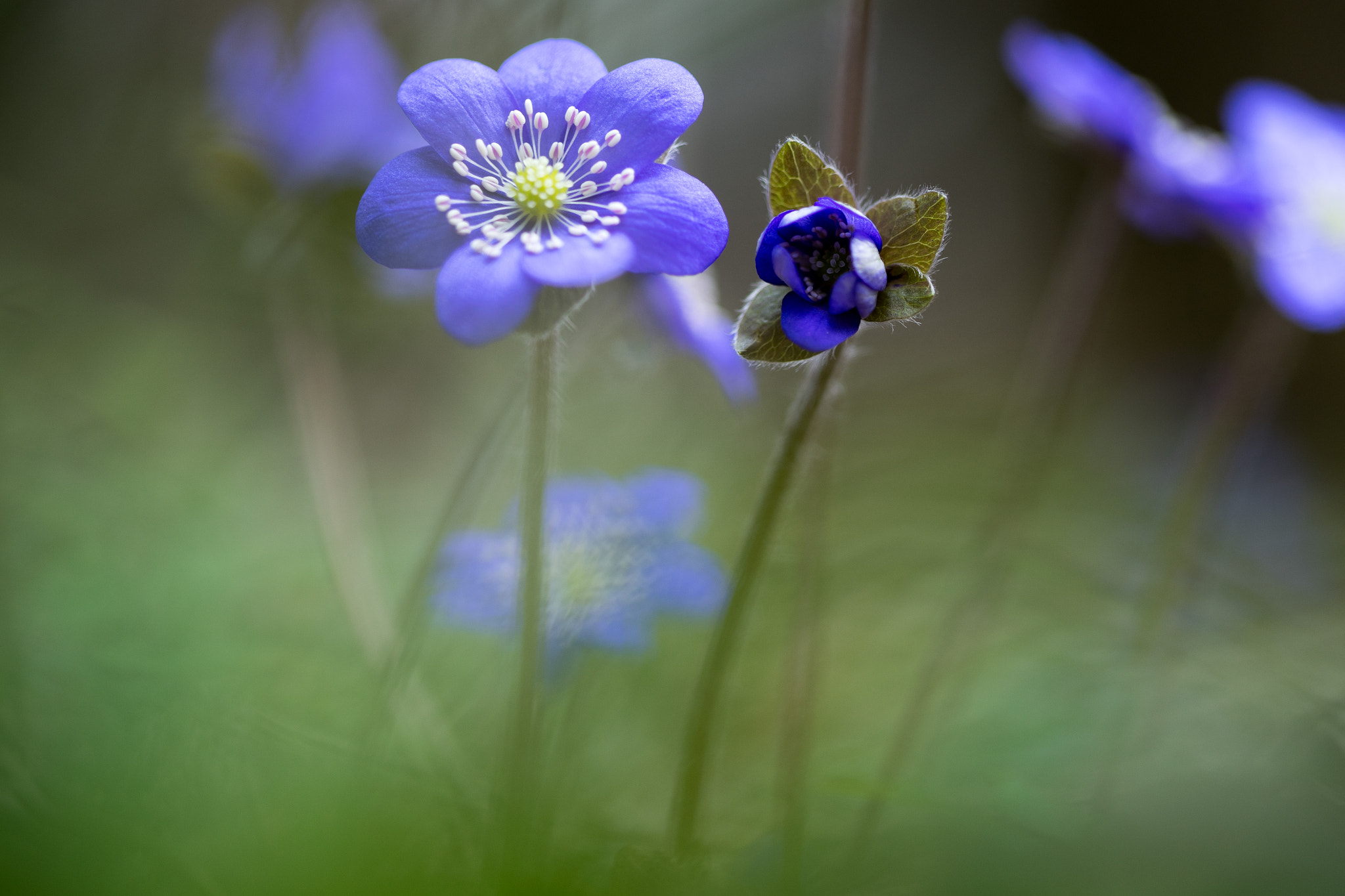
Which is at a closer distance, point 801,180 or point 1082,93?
point 801,180

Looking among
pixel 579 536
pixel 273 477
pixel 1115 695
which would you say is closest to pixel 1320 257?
pixel 1115 695

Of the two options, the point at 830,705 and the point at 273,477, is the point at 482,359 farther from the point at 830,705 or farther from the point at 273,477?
the point at 830,705

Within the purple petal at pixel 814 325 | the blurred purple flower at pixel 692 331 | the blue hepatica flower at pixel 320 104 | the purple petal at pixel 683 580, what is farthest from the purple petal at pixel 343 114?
the purple petal at pixel 814 325

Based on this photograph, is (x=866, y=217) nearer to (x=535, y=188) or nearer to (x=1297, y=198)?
(x=535, y=188)

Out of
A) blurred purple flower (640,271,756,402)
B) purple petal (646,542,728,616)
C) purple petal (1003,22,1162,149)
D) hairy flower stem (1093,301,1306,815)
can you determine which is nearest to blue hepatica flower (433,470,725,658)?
purple petal (646,542,728,616)

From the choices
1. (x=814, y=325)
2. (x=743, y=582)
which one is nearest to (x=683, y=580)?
(x=743, y=582)

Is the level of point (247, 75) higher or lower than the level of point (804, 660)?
higher
